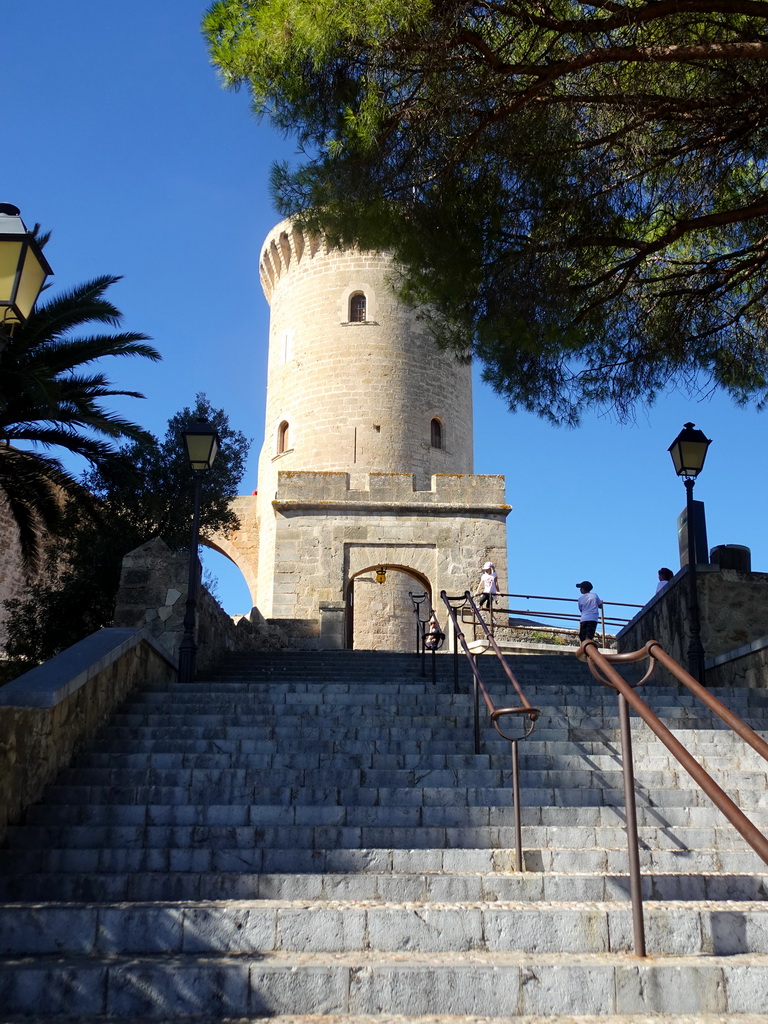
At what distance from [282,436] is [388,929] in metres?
21.3

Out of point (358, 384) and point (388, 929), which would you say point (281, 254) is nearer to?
point (358, 384)

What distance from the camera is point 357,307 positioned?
24.2 meters

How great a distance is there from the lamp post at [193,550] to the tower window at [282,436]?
14043 millimetres

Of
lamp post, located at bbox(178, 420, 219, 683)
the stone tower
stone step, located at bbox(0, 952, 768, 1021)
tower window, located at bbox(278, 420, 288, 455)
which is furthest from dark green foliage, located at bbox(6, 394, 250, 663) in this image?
stone step, located at bbox(0, 952, 768, 1021)

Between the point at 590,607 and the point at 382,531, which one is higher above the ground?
the point at 382,531

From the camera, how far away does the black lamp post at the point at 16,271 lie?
483cm

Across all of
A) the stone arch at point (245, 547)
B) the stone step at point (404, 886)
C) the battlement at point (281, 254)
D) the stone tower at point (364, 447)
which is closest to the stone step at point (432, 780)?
the stone step at point (404, 886)

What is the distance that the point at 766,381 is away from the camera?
375 inches

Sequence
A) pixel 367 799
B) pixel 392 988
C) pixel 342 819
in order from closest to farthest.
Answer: pixel 392 988, pixel 342 819, pixel 367 799

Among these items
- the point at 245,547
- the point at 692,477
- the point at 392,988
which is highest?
the point at 245,547

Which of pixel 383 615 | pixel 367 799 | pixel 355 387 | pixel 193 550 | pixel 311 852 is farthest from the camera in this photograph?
pixel 355 387

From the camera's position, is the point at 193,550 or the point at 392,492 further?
the point at 392,492

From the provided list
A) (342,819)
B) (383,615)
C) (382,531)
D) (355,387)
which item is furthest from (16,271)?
(355,387)

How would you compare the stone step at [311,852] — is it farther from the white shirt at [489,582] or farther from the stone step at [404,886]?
the white shirt at [489,582]
